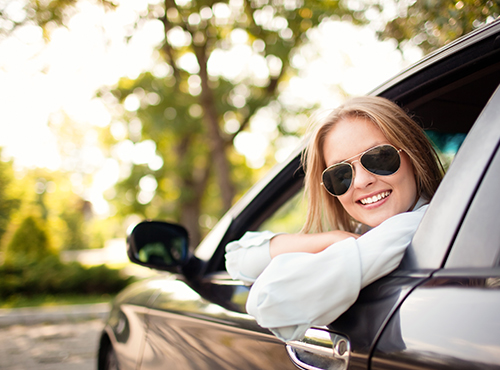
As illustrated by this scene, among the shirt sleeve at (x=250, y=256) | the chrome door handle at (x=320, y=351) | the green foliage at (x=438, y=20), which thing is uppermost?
the green foliage at (x=438, y=20)

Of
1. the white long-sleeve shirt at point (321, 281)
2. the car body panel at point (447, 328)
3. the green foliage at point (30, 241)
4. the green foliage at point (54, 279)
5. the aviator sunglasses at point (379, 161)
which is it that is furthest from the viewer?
the green foliage at point (30, 241)

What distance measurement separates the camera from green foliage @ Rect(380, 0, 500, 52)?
2139 mm

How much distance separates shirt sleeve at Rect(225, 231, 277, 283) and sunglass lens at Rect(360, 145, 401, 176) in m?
0.40

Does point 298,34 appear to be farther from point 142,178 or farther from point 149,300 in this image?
A: point 149,300

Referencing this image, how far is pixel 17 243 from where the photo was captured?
490 inches

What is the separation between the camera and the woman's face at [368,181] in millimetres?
1322

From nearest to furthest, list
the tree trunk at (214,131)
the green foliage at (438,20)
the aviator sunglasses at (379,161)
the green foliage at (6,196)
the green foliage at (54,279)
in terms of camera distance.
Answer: the aviator sunglasses at (379,161) → the green foliage at (438,20) → the green foliage at (54,279) → the tree trunk at (214,131) → the green foliage at (6,196)

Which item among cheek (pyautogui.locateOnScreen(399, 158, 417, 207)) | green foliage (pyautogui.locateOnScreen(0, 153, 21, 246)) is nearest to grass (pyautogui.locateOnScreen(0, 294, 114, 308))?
cheek (pyautogui.locateOnScreen(399, 158, 417, 207))

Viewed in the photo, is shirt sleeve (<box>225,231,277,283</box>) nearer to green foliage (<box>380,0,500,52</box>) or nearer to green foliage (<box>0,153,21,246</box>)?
green foliage (<box>380,0,500,52</box>)

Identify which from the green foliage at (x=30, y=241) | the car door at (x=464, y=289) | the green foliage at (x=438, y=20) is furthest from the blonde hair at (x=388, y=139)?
the green foliage at (x=30, y=241)

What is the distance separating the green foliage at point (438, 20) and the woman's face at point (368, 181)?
1.07 metres

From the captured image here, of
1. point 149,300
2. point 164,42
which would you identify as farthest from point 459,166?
point 164,42

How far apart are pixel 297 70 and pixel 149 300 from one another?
12702 millimetres

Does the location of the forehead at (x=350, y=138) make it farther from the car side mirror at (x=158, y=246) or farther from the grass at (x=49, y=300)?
the grass at (x=49, y=300)
